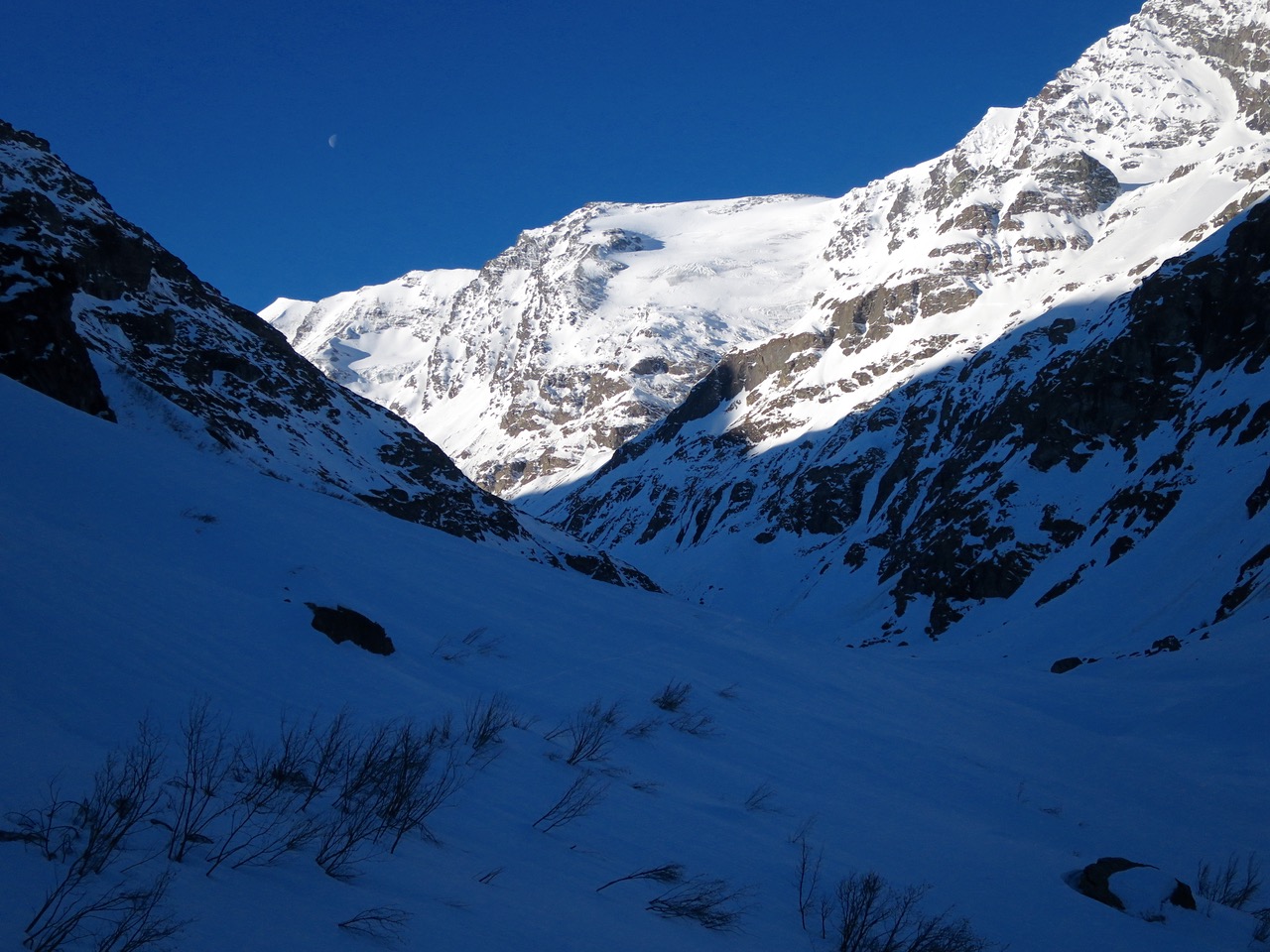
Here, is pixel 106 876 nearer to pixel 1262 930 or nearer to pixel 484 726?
pixel 484 726

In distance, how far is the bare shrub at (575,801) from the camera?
17.8 feet

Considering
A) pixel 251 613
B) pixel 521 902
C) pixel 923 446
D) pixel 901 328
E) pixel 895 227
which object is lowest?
pixel 521 902

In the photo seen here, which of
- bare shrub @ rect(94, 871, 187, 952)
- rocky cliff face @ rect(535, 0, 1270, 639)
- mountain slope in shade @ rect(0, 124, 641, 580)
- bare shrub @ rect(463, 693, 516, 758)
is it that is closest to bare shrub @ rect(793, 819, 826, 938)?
bare shrub @ rect(463, 693, 516, 758)

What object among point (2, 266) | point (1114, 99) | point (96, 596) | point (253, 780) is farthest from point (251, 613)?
point (1114, 99)

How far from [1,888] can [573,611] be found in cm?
824

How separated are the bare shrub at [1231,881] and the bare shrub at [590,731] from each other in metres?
5.13

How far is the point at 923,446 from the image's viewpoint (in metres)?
84.1

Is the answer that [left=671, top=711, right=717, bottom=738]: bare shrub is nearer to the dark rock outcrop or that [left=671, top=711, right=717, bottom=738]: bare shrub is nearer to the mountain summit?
the dark rock outcrop

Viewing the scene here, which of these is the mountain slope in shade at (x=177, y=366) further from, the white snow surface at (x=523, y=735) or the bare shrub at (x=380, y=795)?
the bare shrub at (x=380, y=795)

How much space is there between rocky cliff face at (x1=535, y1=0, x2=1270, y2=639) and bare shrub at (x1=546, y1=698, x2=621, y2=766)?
99.7 feet

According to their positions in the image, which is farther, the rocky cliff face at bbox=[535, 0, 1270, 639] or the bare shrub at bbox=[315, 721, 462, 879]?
the rocky cliff face at bbox=[535, 0, 1270, 639]

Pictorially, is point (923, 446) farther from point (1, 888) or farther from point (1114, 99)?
point (1114, 99)

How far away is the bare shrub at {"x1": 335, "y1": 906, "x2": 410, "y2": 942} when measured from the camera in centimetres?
357

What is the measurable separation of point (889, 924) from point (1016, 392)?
74.3m
